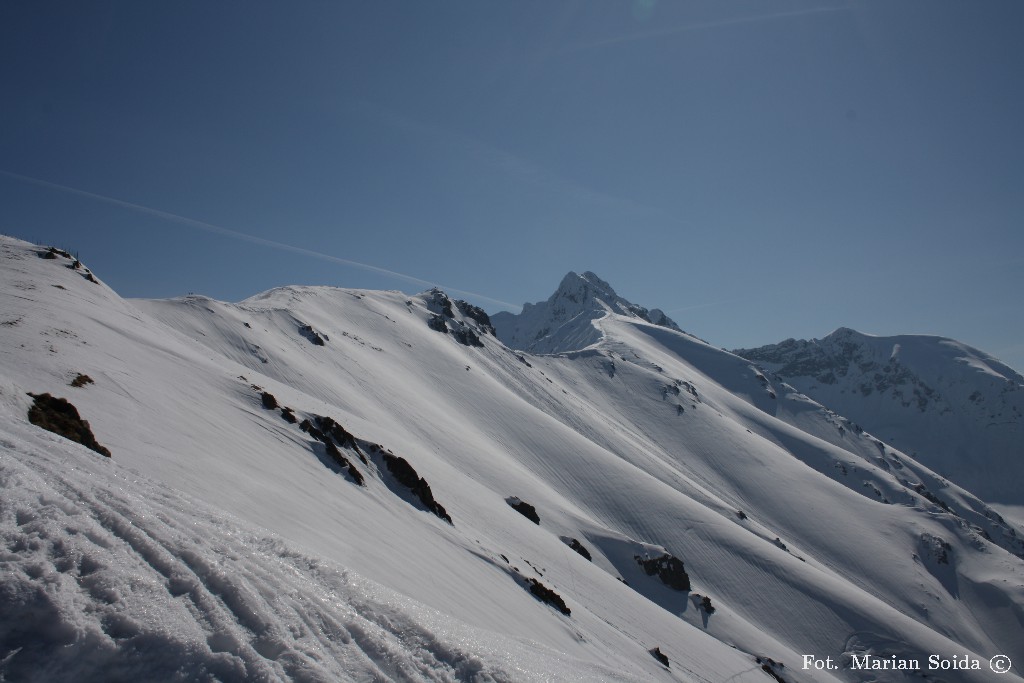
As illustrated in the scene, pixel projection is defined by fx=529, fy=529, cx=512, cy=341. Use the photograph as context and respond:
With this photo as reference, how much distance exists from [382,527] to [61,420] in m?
8.91

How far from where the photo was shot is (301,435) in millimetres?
22656

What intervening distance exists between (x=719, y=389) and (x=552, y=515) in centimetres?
11791

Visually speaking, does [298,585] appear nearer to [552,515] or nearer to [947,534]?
[552,515]

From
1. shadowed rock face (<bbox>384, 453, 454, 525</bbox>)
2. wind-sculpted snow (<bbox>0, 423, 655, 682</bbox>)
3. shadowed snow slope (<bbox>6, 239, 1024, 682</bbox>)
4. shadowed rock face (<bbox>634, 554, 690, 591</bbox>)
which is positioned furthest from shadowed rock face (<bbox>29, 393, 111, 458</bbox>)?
shadowed rock face (<bbox>634, 554, 690, 591</bbox>)

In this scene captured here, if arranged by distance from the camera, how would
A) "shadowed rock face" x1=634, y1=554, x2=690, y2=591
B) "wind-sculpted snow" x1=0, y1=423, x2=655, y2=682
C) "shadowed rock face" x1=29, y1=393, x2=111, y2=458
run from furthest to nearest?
1. "shadowed rock face" x1=634, y1=554, x2=690, y2=591
2. "shadowed rock face" x1=29, y1=393, x2=111, y2=458
3. "wind-sculpted snow" x1=0, y1=423, x2=655, y2=682

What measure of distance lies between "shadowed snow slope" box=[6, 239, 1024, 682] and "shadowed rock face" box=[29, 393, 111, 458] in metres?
0.50

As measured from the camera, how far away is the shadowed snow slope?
5375mm

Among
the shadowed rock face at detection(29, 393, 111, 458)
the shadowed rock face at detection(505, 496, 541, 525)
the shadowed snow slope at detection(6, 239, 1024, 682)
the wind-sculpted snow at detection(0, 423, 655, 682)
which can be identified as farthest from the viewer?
the shadowed rock face at detection(505, 496, 541, 525)

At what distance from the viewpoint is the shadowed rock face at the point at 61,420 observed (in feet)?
35.5

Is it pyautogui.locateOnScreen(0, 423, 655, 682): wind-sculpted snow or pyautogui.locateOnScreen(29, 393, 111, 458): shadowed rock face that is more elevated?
pyautogui.locateOnScreen(0, 423, 655, 682): wind-sculpted snow

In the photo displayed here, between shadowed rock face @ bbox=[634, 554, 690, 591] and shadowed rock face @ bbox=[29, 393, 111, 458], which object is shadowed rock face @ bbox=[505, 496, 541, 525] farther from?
shadowed rock face @ bbox=[29, 393, 111, 458]

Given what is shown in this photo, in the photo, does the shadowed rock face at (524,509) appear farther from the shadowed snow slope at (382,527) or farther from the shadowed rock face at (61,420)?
the shadowed rock face at (61,420)

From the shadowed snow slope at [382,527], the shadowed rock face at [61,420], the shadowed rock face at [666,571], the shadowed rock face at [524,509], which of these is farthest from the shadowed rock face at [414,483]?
the shadowed rock face at [666,571]

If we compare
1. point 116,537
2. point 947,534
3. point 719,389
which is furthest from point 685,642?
point 719,389
